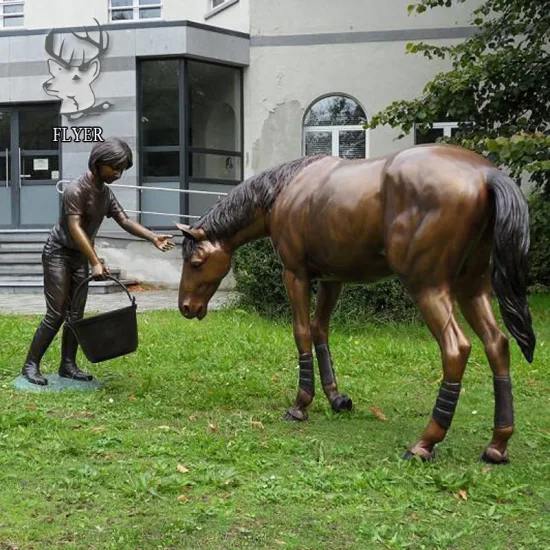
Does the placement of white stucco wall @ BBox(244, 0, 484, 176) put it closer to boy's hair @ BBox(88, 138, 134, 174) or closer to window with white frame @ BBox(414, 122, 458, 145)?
window with white frame @ BBox(414, 122, 458, 145)

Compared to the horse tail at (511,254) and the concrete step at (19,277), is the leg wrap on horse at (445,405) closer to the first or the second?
the horse tail at (511,254)

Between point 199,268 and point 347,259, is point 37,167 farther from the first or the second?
point 347,259

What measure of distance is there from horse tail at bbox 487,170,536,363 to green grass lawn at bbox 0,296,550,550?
82 cm

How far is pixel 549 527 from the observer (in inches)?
130

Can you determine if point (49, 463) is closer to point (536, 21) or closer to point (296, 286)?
point (296, 286)

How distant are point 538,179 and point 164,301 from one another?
20.5 ft

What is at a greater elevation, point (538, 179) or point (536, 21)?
point (536, 21)

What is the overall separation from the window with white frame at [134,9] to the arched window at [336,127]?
187 inches

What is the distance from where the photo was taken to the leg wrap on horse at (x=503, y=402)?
4.13m

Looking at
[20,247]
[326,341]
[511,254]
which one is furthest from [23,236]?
[511,254]

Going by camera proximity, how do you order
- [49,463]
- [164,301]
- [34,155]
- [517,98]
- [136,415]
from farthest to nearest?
1. [34,155]
2. [164,301]
3. [517,98]
4. [136,415]
5. [49,463]

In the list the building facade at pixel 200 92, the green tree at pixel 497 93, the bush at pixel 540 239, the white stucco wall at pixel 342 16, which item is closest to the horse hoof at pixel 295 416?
the bush at pixel 540 239

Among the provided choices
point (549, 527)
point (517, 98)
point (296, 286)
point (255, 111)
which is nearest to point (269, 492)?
point (549, 527)

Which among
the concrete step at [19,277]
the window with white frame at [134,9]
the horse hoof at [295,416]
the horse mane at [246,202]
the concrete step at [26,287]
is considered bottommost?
the concrete step at [26,287]
